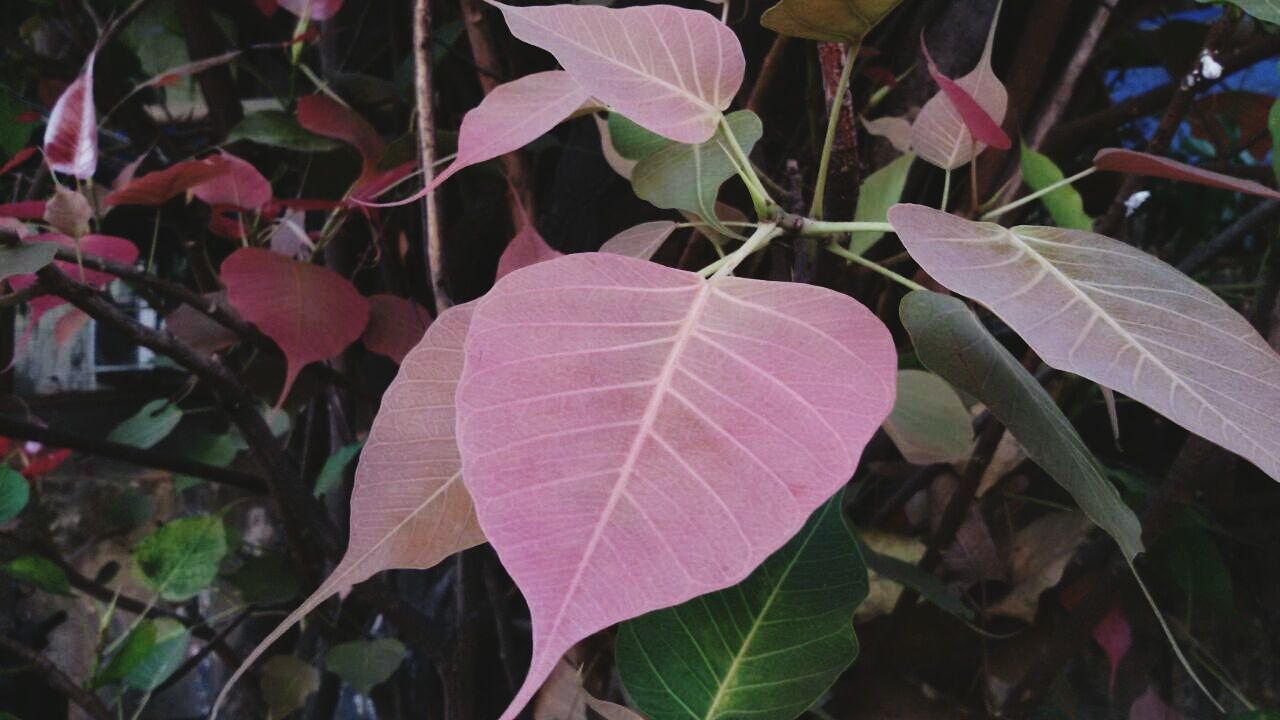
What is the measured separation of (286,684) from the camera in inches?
27.3

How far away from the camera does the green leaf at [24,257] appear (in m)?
0.32

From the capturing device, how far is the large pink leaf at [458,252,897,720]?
6.2 inches

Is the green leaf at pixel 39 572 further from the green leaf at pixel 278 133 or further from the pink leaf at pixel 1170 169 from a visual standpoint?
the pink leaf at pixel 1170 169

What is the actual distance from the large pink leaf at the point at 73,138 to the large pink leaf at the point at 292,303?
4.7 inches

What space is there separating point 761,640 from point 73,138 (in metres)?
0.53

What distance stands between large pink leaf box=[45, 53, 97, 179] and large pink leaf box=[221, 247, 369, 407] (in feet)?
0.39

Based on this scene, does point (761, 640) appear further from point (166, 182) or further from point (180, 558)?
point (180, 558)

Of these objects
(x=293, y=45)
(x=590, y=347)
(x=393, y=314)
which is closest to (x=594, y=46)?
(x=590, y=347)

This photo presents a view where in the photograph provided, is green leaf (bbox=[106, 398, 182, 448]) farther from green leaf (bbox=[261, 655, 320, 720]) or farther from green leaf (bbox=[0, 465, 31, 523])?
green leaf (bbox=[261, 655, 320, 720])

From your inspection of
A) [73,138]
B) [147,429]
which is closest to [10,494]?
[147,429]

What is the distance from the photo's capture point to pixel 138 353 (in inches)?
Result: 47.7

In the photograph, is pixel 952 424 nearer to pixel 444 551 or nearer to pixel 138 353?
pixel 444 551

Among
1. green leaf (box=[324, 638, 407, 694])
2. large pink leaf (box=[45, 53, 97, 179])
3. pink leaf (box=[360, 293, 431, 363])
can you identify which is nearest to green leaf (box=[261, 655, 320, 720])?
green leaf (box=[324, 638, 407, 694])

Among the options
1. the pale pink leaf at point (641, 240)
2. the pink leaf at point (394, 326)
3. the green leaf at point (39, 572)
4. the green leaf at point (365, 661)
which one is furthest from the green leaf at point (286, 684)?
the pale pink leaf at point (641, 240)
